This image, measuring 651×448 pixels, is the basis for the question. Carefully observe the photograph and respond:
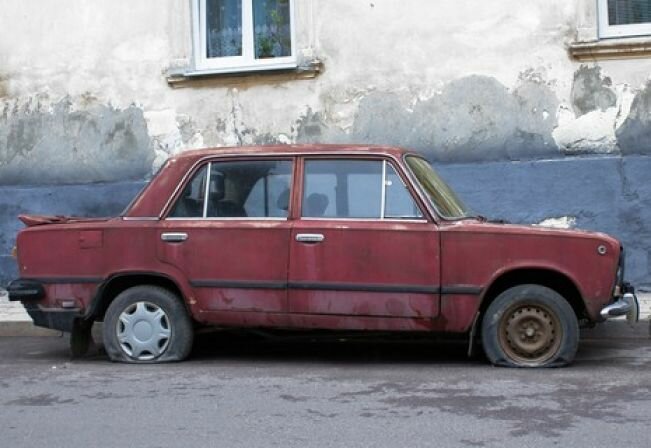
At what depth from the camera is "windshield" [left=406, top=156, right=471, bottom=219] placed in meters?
7.59

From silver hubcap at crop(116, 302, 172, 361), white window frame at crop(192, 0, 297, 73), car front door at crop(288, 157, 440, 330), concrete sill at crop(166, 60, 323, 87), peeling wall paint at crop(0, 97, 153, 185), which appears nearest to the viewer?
car front door at crop(288, 157, 440, 330)

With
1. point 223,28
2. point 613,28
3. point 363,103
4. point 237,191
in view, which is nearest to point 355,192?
point 237,191

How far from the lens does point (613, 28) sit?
36.1 feet

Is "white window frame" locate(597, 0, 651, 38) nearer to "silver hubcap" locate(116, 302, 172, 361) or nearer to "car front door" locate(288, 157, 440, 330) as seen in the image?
"car front door" locate(288, 157, 440, 330)

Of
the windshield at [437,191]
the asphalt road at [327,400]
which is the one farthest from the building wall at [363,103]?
the windshield at [437,191]

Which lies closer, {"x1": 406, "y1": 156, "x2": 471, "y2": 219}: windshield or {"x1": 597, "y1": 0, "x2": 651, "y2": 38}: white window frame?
{"x1": 406, "y1": 156, "x2": 471, "y2": 219}: windshield

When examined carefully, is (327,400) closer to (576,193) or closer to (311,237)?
(311,237)

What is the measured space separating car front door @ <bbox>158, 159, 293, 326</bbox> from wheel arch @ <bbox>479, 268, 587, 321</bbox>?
1.46 m

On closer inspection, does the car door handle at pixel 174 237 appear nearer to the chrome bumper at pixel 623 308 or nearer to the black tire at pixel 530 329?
the black tire at pixel 530 329

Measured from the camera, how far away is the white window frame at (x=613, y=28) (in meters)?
10.9

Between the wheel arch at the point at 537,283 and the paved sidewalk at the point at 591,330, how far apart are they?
60.1 inches

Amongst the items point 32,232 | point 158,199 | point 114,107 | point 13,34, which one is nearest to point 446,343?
point 158,199

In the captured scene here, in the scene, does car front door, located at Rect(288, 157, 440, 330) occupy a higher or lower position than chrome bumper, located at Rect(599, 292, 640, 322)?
higher

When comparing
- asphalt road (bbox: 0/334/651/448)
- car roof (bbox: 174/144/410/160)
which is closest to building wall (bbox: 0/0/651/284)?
asphalt road (bbox: 0/334/651/448)
